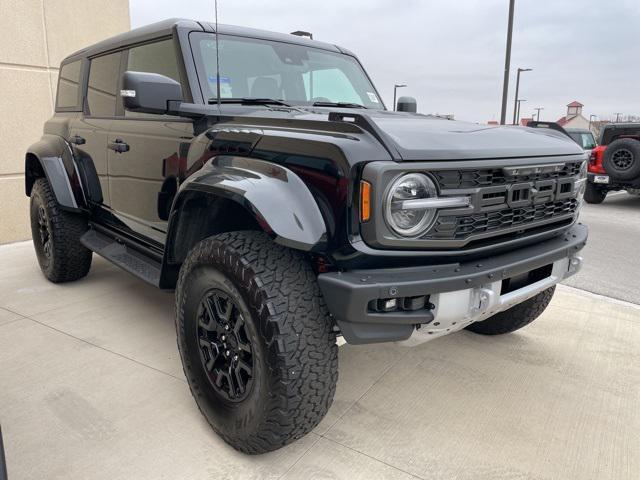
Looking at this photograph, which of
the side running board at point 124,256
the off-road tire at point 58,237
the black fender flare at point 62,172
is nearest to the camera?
the side running board at point 124,256

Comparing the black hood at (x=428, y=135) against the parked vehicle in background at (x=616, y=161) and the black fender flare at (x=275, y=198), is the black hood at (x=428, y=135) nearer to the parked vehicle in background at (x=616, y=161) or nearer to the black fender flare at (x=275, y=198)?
the black fender flare at (x=275, y=198)

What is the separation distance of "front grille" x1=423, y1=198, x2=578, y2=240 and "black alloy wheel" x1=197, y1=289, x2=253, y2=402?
0.82m

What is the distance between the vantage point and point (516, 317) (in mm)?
3168

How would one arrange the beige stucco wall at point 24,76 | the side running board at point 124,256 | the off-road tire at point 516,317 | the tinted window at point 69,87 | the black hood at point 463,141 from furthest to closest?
1. the beige stucco wall at point 24,76
2. the tinted window at point 69,87
3. the off-road tire at point 516,317
4. the side running board at point 124,256
5. the black hood at point 463,141

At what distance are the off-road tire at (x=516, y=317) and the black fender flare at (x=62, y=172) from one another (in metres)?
2.95

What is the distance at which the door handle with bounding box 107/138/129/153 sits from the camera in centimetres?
313

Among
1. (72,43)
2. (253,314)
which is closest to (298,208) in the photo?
(253,314)

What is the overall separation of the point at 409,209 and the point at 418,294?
11.6 inches

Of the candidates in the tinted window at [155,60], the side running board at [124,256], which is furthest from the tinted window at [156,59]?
the side running board at [124,256]

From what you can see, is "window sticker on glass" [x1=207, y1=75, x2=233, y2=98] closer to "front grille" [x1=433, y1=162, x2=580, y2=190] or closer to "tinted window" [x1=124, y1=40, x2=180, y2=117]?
"tinted window" [x1=124, y1=40, x2=180, y2=117]

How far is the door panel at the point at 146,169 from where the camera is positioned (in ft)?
8.79

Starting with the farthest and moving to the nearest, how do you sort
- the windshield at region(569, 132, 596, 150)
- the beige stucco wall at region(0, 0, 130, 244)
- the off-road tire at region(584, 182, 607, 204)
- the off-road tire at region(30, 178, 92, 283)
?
the windshield at region(569, 132, 596, 150), the off-road tire at region(584, 182, 607, 204), the beige stucco wall at region(0, 0, 130, 244), the off-road tire at region(30, 178, 92, 283)

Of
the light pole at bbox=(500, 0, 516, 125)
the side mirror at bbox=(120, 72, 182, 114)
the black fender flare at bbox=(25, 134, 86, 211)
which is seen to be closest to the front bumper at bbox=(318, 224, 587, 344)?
the side mirror at bbox=(120, 72, 182, 114)

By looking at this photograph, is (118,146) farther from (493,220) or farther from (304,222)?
(493,220)
